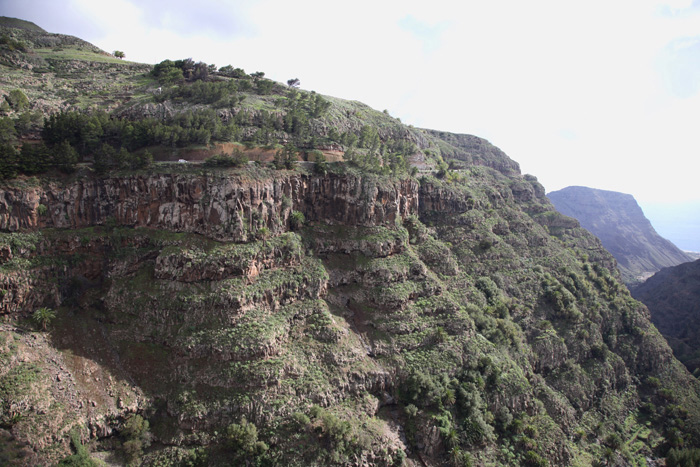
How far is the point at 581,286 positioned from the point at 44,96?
11476 cm

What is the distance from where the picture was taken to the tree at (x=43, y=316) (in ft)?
135

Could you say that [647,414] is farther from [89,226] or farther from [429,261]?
[89,226]

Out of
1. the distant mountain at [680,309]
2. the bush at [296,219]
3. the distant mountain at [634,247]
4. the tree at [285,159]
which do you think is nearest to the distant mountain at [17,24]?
the tree at [285,159]

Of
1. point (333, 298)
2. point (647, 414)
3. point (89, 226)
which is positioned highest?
point (89, 226)

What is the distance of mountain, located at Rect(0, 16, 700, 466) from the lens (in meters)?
39.3

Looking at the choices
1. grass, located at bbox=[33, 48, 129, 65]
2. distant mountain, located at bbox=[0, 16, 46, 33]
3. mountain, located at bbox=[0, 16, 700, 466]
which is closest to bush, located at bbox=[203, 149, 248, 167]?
mountain, located at bbox=[0, 16, 700, 466]

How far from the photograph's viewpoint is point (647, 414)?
62.6 metres

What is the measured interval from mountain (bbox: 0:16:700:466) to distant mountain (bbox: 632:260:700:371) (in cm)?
1882

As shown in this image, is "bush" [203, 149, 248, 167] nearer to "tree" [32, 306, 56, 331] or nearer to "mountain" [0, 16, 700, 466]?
"mountain" [0, 16, 700, 466]

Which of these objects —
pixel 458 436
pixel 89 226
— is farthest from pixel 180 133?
pixel 458 436

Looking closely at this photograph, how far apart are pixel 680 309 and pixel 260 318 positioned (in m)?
115

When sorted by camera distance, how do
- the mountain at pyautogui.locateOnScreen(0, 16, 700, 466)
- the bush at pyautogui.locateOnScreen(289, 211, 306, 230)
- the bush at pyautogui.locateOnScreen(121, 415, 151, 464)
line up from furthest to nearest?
the bush at pyautogui.locateOnScreen(289, 211, 306, 230) < the mountain at pyautogui.locateOnScreen(0, 16, 700, 466) < the bush at pyautogui.locateOnScreen(121, 415, 151, 464)

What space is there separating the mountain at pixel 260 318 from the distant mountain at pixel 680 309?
18.8 m

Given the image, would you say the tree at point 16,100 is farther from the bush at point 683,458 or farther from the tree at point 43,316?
the bush at point 683,458
